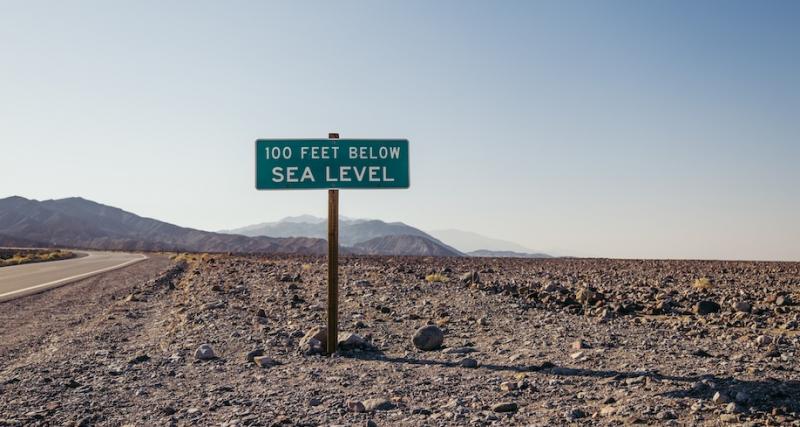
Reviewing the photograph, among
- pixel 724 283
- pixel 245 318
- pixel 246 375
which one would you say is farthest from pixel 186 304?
pixel 724 283

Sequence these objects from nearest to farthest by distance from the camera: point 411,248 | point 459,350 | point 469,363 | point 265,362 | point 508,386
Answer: point 508,386
point 469,363
point 265,362
point 459,350
point 411,248

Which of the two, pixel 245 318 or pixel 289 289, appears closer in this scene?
pixel 245 318

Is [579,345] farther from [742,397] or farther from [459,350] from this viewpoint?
[742,397]

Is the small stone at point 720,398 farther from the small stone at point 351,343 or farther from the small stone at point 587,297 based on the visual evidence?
the small stone at point 587,297

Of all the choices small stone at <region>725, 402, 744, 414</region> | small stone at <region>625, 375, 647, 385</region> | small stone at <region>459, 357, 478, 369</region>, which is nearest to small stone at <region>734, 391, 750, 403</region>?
small stone at <region>725, 402, 744, 414</region>

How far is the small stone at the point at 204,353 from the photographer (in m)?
9.09

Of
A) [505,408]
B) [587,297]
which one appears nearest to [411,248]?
[587,297]

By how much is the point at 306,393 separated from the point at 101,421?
82.7 inches

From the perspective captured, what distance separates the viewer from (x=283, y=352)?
9.53m

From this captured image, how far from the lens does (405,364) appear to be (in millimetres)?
8641

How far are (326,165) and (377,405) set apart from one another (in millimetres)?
4255

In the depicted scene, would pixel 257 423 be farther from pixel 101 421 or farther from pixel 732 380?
pixel 732 380

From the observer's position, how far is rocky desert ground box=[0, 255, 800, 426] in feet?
20.0

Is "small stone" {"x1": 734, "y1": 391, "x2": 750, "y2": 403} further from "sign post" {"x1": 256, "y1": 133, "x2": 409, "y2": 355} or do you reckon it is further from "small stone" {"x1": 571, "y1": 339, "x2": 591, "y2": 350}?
"sign post" {"x1": 256, "y1": 133, "x2": 409, "y2": 355}
